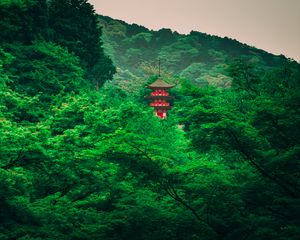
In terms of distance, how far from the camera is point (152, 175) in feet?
25.0

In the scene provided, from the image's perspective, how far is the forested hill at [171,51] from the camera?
7888 centimetres

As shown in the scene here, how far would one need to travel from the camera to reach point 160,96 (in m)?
42.5

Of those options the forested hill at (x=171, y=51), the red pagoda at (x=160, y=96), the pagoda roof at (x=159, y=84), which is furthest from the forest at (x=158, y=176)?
the forested hill at (x=171, y=51)

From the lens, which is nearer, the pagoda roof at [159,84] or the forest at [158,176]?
the forest at [158,176]

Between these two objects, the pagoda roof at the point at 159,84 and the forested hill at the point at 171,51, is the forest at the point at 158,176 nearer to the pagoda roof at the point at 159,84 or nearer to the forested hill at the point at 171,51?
the pagoda roof at the point at 159,84

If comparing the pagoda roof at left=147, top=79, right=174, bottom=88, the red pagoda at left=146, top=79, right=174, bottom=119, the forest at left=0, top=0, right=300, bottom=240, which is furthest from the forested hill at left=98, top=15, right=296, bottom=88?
the forest at left=0, top=0, right=300, bottom=240

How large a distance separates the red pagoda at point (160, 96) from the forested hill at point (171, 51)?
30.1 meters

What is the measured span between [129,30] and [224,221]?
3871 inches

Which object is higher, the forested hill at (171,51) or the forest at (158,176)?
the forested hill at (171,51)

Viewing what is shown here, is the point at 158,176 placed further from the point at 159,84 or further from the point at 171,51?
the point at 171,51

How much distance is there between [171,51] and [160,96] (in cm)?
4963

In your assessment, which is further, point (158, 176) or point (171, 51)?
point (171, 51)

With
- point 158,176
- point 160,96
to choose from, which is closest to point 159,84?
point 160,96

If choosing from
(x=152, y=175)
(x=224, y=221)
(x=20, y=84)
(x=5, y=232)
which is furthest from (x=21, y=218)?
(x=20, y=84)
